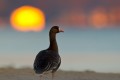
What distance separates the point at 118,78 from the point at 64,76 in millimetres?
2473

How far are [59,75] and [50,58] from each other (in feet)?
18.5

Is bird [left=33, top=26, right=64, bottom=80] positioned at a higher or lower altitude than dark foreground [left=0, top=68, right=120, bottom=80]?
higher

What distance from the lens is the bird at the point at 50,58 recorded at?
26.8m

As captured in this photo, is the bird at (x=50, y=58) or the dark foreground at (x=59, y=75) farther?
the dark foreground at (x=59, y=75)

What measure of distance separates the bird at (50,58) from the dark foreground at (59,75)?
2.91 metres

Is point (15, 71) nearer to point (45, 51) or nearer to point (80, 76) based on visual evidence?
point (80, 76)

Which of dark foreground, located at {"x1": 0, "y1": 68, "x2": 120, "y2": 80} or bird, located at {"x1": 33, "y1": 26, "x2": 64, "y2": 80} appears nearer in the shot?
bird, located at {"x1": 33, "y1": 26, "x2": 64, "y2": 80}

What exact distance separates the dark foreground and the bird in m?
2.91

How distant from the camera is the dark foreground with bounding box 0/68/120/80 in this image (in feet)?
103

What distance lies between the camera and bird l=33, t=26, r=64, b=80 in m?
26.8

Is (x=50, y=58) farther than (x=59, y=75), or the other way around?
(x=59, y=75)

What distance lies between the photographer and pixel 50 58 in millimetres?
27391

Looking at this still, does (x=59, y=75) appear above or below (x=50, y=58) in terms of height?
below

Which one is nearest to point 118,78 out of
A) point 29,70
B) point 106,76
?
point 106,76
